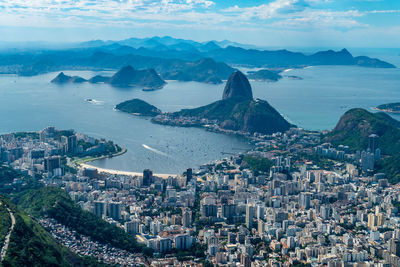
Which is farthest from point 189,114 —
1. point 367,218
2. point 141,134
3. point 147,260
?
point 147,260

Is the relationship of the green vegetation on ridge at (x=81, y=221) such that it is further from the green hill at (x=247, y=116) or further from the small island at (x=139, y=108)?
the small island at (x=139, y=108)

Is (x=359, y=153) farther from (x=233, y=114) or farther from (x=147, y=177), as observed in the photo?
(x=233, y=114)

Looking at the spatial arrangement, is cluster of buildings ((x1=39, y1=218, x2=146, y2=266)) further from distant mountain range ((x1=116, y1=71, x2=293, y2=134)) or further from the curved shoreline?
distant mountain range ((x1=116, y1=71, x2=293, y2=134))

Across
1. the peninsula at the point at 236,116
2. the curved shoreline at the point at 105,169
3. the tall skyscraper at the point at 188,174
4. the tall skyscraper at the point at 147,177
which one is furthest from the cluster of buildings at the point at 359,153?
the tall skyscraper at the point at 147,177

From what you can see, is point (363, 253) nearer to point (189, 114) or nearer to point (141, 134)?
point (141, 134)

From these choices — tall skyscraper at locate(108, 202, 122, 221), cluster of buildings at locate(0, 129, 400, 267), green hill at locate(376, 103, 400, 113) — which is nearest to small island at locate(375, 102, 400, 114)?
green hill at locate(376, 103, 400, 113)
